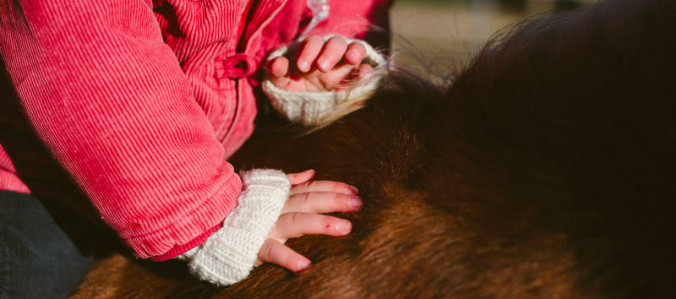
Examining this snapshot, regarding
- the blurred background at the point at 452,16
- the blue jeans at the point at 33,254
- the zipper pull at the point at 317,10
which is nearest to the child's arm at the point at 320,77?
the zipper pull at the point at 317,10

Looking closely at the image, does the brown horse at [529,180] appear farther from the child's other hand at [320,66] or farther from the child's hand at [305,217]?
the child's other hand at [320,66]

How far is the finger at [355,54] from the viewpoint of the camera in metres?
0.80

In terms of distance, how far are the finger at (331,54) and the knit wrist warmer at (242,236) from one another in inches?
7.8

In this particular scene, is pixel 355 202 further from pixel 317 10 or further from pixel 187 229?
pixel 317 10

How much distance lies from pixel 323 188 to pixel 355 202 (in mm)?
61

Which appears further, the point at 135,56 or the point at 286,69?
the point at 286,69

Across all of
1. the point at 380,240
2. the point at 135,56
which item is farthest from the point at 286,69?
the point at 380,240

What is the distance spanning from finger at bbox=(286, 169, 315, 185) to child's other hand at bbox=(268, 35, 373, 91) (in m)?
0.18

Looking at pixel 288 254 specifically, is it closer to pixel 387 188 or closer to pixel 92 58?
pixel 387 188

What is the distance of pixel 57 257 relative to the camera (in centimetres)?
84

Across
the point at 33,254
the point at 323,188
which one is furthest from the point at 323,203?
the point at 33,254

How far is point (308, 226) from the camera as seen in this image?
2.05ft

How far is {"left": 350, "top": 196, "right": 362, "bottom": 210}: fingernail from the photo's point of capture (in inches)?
23.6

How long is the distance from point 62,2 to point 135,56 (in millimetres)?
97
